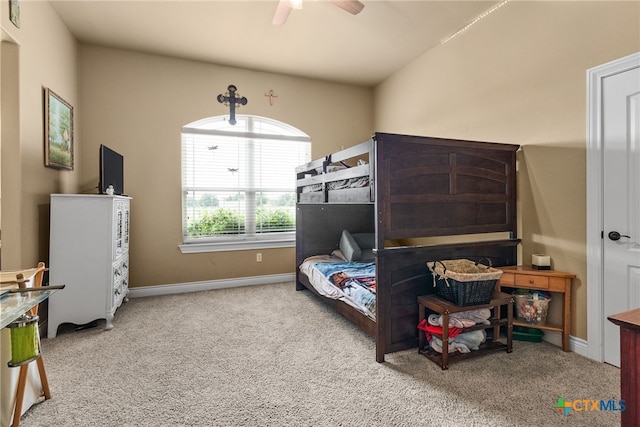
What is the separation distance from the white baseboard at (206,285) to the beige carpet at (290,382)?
1011 millimetres

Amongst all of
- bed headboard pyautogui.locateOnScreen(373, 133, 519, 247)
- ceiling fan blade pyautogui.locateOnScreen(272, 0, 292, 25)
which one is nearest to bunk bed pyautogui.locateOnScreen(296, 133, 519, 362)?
bed headboard pyautogui.locateOnScreen(373, 133, 519, 247)

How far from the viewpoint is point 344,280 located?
3020 millimetres

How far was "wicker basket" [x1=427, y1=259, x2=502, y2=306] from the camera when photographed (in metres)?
2.13

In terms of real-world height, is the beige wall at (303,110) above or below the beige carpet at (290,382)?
above

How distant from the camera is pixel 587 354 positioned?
2.28m

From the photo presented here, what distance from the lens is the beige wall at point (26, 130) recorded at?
242 centimetres

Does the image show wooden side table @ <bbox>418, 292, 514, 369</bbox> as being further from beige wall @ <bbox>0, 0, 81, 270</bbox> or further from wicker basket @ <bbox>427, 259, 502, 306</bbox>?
beige wall @ <bbox>0, 0, 81, 270</bbox>

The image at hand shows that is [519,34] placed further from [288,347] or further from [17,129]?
[17,129]

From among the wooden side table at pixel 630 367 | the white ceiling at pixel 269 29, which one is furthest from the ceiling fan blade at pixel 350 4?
the wooden side table at pixel 630 367

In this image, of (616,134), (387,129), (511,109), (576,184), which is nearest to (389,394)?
(576,184)

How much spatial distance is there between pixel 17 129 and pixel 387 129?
4112 mm

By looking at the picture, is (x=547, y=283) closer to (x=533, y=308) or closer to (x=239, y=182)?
(x=533, y=308)

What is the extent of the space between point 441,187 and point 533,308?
122 cm

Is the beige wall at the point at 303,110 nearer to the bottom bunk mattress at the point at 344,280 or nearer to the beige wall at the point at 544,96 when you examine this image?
the beige wall at the point at 544,96
